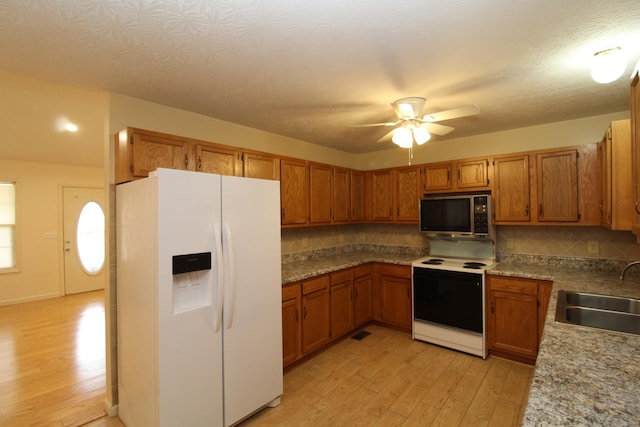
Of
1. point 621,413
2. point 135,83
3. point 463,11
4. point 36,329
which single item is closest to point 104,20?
point 135,83

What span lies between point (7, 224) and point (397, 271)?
21.1 feet

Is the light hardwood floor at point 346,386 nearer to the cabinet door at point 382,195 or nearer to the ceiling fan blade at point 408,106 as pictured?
the cabinet door at point 382,195

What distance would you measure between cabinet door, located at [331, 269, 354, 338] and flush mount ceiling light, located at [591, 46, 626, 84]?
2626 mm

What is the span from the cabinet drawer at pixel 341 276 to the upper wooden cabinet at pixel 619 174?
2331 millimetres

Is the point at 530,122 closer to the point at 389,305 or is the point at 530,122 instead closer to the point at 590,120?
the point at 590,120

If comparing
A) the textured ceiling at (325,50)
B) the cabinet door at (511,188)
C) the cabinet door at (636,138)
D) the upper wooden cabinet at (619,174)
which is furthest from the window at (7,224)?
the upper wooden cabinet at (619,174)

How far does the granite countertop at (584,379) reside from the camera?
844 mm

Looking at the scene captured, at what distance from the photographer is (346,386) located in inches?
103

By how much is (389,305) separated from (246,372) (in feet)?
6.97

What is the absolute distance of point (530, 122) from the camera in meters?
3.15

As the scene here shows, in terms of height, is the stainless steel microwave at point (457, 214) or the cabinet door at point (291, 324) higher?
the stainless steel microwave at point (457, 214)

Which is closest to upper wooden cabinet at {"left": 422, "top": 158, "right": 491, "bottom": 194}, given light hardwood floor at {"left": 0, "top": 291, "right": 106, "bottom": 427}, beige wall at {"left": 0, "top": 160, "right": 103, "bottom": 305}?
light hardwood floor at {"left": 0, "top": 291, "right": 106, "bottom": 427}

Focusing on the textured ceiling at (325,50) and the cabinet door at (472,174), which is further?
the cabinet door at (472,174)

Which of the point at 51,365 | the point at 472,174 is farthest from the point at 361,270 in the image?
the point at 51,365
